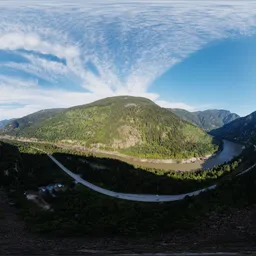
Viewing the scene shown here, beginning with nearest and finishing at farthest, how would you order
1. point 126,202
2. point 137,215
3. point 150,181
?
1. point 137,215
2. point 126,202
3. point 150,181

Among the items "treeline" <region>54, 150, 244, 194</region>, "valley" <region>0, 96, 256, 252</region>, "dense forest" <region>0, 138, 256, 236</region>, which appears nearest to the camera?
"valley" <region>0, 96, 256, 252</region>

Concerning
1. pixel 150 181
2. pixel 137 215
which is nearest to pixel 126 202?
pixel 150 181

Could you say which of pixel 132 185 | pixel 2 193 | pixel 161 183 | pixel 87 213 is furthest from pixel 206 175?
pixel 2 193

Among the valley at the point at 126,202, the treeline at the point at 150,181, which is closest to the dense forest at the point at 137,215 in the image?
the valley at the point at 126,202

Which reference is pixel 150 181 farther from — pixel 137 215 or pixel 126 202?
pixel 137 215

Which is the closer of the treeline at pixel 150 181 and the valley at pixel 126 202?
the valley at pixel 126 202

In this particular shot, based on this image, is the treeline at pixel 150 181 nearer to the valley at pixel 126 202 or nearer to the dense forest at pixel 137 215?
the valley at pixel 126 202

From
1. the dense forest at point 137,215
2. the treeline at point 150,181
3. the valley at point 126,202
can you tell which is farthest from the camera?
the treeline at point 150,181

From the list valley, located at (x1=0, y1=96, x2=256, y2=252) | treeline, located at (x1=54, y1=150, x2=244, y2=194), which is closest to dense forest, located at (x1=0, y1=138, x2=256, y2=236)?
valley, located at (x1=0, y1=96, x2=256, y2=252)

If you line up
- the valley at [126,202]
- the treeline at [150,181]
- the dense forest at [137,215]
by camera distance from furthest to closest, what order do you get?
the treeline at [150,181] < the dense forest at [137,215] < the valley at [126,202]

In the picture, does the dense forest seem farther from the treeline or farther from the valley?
the treeline

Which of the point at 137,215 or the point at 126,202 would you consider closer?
the point at 137,215
